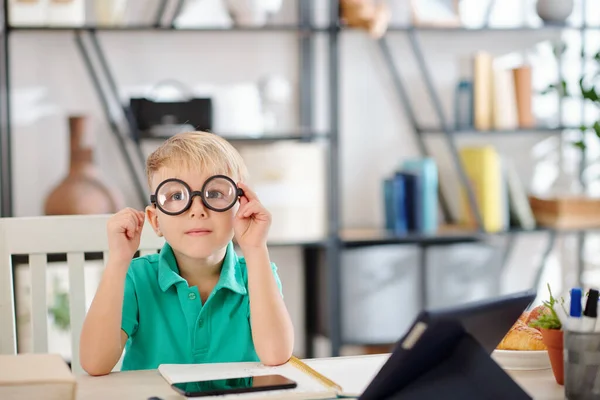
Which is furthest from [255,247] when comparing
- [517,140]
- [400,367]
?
[517,140]

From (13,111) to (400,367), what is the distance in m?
2.82

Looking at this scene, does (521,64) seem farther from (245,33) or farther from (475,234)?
(245,33)

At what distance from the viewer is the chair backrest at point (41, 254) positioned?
5.27 ft

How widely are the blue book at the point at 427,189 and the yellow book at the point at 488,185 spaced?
188mm

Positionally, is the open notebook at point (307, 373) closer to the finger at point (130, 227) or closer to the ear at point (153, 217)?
the finger at point (130, 227)

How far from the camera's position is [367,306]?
11.9 ft

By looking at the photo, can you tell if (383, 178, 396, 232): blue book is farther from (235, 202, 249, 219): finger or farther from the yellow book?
(235, 202, 249, 219): finger

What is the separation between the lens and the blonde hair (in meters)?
1.50

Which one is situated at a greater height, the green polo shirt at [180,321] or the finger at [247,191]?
the finger at [247,191]

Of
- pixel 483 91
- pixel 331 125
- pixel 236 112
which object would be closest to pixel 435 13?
pixel 483 91

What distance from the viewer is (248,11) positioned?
351 centimetres

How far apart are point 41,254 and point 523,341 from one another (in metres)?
0.84

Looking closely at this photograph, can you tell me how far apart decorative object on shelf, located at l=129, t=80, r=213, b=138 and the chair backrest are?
69.8 inches

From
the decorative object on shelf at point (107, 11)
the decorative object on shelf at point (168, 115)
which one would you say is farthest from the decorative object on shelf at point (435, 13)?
the decorative object on shelf at point (107, 11)
